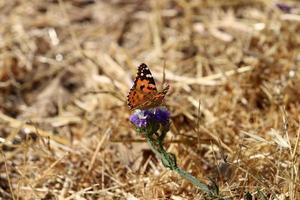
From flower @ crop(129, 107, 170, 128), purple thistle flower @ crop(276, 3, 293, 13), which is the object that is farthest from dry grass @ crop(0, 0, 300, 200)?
flower @ crop(129, 107, 170, 128)

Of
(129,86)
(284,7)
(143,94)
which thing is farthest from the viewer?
(284,7)

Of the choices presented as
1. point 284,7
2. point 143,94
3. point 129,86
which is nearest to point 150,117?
point 143,94

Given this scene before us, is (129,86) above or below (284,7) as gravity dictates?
below

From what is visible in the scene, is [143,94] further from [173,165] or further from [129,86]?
[129,86]

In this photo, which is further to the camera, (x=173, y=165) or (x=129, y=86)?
Answer: (x=129, y=86)

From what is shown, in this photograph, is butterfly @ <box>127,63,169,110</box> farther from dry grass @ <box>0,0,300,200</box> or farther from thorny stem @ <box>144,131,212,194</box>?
dry grass @ <box>0,0,300,200</box>

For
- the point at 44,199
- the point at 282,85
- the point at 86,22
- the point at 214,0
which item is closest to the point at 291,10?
the point at 214,0
